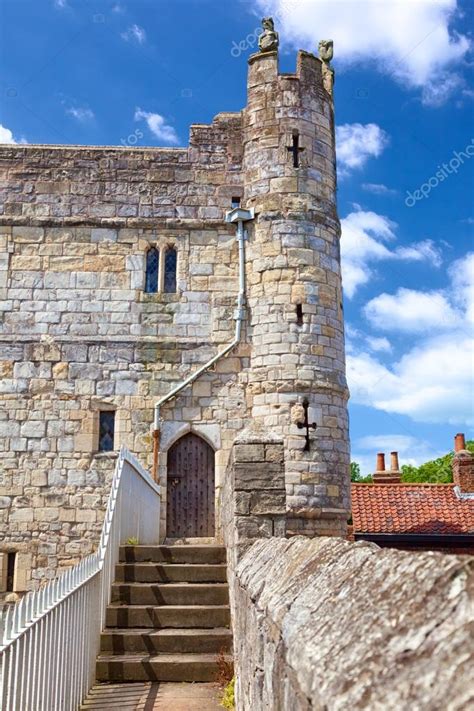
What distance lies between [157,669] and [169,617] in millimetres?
745

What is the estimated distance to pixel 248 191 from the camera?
13.1 metres

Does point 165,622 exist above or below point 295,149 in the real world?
below

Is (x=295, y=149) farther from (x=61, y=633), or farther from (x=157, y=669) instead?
(x=61, y=633)

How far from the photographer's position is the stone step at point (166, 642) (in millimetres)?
5961

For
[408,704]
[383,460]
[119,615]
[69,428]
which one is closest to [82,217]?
[69,428]

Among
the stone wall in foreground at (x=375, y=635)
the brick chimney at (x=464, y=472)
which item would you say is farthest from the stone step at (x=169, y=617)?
the brick chimney at (x=464, y=472)

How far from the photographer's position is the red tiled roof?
56.3 feet

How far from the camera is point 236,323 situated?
41.4 feet

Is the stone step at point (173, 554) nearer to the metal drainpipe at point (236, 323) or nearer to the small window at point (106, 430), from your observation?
the metal drainpipe at point (236, 323)

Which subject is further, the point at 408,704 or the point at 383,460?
the point at 383,460

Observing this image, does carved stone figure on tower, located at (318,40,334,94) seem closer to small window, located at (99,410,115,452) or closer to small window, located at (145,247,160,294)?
small window, located at (145,247,160,294)

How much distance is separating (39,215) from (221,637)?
9306mm

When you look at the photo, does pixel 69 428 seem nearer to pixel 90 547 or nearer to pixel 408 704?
pixel 90 547

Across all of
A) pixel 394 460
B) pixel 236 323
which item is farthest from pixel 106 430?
pixel 394 460
